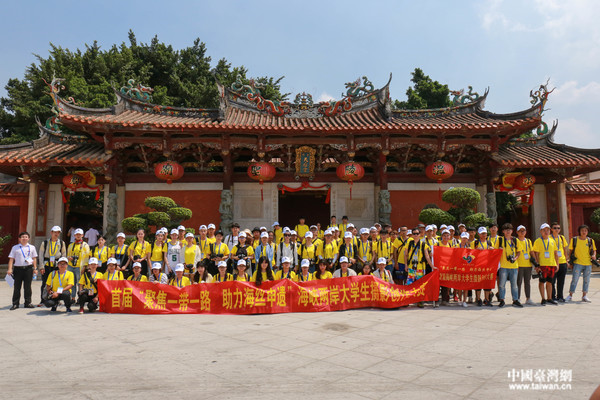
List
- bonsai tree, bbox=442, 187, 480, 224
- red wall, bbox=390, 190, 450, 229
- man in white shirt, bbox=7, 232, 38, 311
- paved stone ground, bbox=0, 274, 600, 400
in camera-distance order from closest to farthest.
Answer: paved stone ground, bbox=0, 274, 600, 400, man in white shirt, bbox=7, 232, 38, 311, bonsai tree, bbox=442, 187, 480, 224, red wall, bbox=390, 190, 450, 229

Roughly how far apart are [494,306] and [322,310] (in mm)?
3307

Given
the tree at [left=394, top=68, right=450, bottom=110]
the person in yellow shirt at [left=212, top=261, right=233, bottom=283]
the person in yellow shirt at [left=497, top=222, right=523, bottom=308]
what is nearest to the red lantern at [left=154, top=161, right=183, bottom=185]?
the person in yellow shirt at [left=212, top=261, right=233, bottom=283]

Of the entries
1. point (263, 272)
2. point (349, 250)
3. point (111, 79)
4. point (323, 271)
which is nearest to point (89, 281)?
point (263, 272)

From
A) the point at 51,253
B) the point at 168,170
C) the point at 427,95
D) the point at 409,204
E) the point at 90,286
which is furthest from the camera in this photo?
the point at 427,95

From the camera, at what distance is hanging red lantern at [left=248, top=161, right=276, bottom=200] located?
11.4 m

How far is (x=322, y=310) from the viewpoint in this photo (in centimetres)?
659

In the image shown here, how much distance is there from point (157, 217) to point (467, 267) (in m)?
7.20

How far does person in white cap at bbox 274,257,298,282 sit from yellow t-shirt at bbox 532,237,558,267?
4800mm

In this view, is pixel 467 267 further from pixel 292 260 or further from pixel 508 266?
pixel 292 260

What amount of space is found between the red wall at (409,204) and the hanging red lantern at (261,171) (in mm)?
4198

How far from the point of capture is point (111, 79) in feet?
68.0

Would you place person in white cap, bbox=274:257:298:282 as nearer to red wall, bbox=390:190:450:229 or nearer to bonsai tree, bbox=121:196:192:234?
bonsai tree, bbox=121:196:192:234

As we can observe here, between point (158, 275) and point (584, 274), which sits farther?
point (584, 274)

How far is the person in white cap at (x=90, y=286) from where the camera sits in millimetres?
6652
